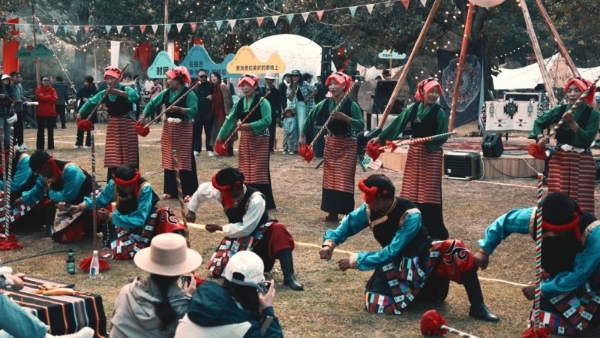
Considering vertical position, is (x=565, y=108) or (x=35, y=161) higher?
(x=565, y=108)

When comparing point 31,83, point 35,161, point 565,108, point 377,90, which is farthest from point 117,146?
point 31,83

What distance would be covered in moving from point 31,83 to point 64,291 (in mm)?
29373

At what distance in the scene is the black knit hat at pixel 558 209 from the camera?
567 cm

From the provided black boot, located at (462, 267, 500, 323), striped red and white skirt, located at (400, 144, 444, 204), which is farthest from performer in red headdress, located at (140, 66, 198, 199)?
black boot, located at (462, 267, 500, 323)

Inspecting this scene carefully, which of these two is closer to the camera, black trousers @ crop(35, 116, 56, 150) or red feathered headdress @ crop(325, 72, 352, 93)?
red feathered headdress @ crop(325, 72, 352, 93)

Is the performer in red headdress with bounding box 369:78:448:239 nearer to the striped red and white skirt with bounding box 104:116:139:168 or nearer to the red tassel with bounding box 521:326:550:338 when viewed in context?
the red tassel with bounding box 521:326:550:338

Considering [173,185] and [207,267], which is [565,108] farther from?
[173,185]

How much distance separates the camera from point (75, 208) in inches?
324

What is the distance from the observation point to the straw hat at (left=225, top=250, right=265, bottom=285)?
4051 mm

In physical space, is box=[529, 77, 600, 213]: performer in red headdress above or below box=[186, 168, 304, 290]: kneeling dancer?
above

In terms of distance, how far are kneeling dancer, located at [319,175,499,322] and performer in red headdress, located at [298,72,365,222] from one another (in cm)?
362

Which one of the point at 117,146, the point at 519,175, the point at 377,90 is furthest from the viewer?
the point at 377,90

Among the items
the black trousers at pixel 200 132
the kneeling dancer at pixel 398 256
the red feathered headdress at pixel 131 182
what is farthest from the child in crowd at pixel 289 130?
the kneeling dancer at pixel 398 256

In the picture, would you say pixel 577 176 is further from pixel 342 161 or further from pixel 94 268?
pixel 94 268
